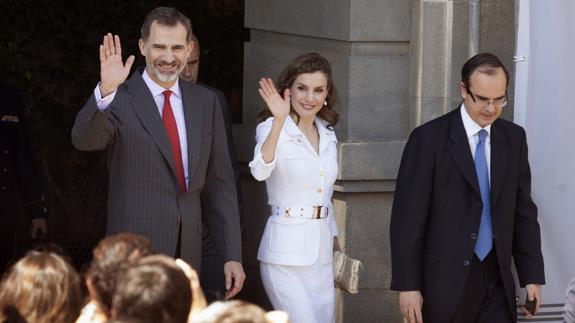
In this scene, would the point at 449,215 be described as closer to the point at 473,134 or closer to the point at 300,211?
the point at 473,134

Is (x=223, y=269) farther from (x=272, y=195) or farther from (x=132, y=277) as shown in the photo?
(x=132, y=277)

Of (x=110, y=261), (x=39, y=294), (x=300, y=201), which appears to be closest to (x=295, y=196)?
(x=300, y=201)

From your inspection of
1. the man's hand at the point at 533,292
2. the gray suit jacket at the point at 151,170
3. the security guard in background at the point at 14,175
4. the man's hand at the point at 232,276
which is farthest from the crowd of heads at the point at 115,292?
the security guard in background at the point at 14,175

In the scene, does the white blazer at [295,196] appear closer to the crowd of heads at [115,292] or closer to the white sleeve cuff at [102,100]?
the white sleeve cuff at [102,100]

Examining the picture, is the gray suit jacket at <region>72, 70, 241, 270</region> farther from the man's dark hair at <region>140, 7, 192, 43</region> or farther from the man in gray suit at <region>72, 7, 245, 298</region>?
the man's dark hair at <region>140, 7, 192, 43</region>

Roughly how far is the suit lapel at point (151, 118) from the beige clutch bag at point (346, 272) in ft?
3.70

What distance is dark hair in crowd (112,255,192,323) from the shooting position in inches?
183

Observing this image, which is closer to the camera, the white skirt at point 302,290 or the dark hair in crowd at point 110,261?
the dark hair in crowd at point 110,261

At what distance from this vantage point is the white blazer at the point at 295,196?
7.36 metres

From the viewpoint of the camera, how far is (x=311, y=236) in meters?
7.38

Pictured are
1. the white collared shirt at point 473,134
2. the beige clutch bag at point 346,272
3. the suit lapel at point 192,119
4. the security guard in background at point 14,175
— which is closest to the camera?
the suit lapel at point 192,119

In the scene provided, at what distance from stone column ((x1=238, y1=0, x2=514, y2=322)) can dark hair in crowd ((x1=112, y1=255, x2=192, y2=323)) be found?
12.9 feet

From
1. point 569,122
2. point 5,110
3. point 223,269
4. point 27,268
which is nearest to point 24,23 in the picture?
point 5,110

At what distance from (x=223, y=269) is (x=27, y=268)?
102 inches
